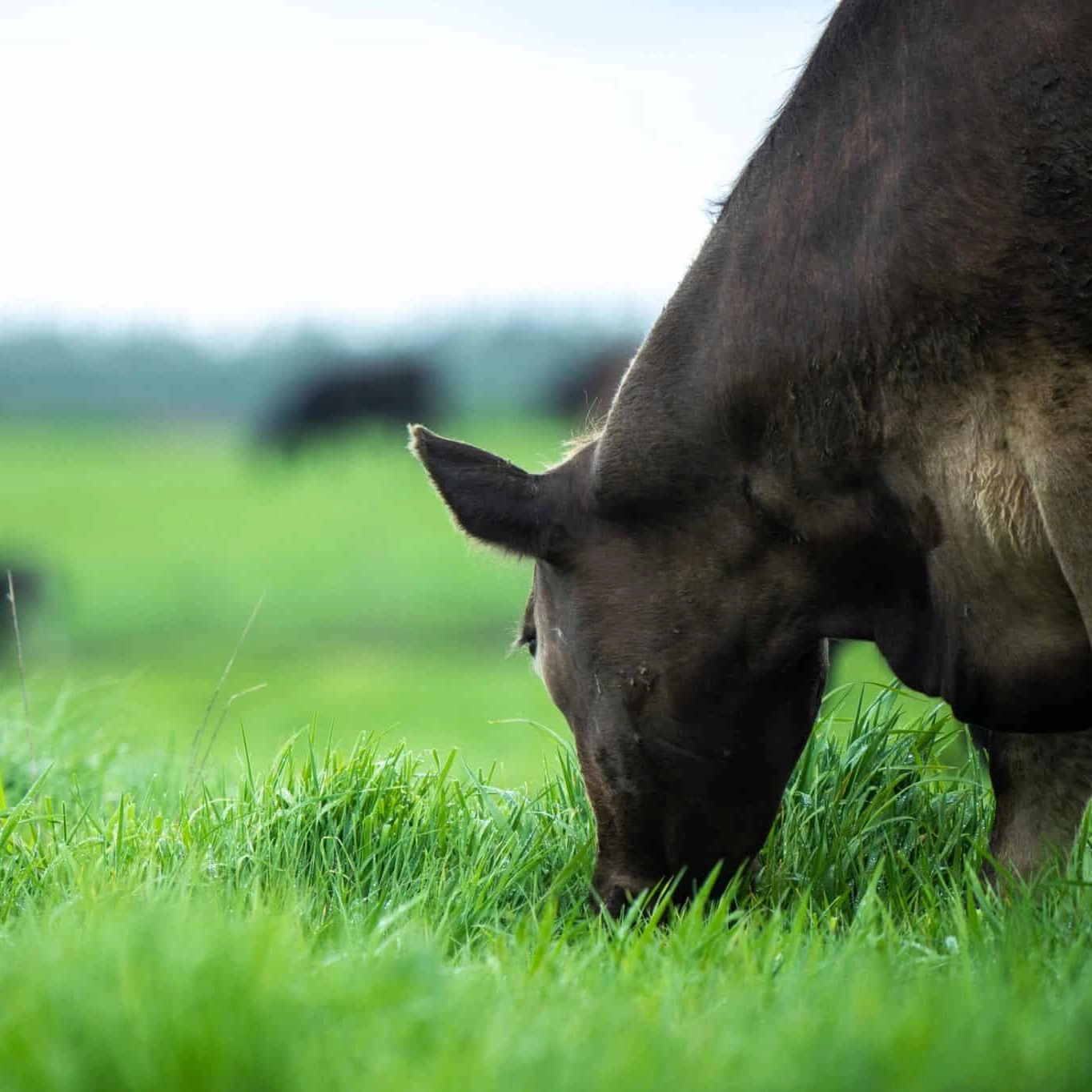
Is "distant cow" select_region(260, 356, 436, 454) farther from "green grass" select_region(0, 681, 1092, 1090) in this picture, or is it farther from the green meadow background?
"green grass" select_region(0, 681, 1092, 1090)

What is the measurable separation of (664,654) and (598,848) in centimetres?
55

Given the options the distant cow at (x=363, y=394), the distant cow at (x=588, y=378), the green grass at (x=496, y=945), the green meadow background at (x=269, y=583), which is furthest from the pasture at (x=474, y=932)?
the distant cow at (x=363, y=394)

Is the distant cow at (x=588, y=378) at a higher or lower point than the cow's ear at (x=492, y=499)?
higher

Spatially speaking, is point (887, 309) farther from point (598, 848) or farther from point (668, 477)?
point (598, 848)

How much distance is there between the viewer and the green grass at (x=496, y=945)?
6.80 ft

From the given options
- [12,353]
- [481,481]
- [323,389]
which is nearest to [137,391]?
[12,353]

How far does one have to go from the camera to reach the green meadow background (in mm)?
21828

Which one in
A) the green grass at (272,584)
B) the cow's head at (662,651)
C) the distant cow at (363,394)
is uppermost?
the distant cow at (363,394)

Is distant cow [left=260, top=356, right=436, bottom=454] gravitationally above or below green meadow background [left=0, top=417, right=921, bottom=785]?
above

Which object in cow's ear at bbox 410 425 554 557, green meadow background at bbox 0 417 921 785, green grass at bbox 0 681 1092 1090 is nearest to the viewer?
green grass at bbox 0 681 1092 1090

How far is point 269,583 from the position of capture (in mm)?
15109

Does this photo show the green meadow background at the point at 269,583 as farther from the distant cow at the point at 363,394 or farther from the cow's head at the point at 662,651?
the cow's head at the point at 662,651

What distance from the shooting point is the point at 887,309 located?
337 centimetres

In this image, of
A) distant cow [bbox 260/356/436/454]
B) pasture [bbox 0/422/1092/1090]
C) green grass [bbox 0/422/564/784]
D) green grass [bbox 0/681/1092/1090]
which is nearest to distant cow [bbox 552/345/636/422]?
green grass [bbox 0/422/564/784]
